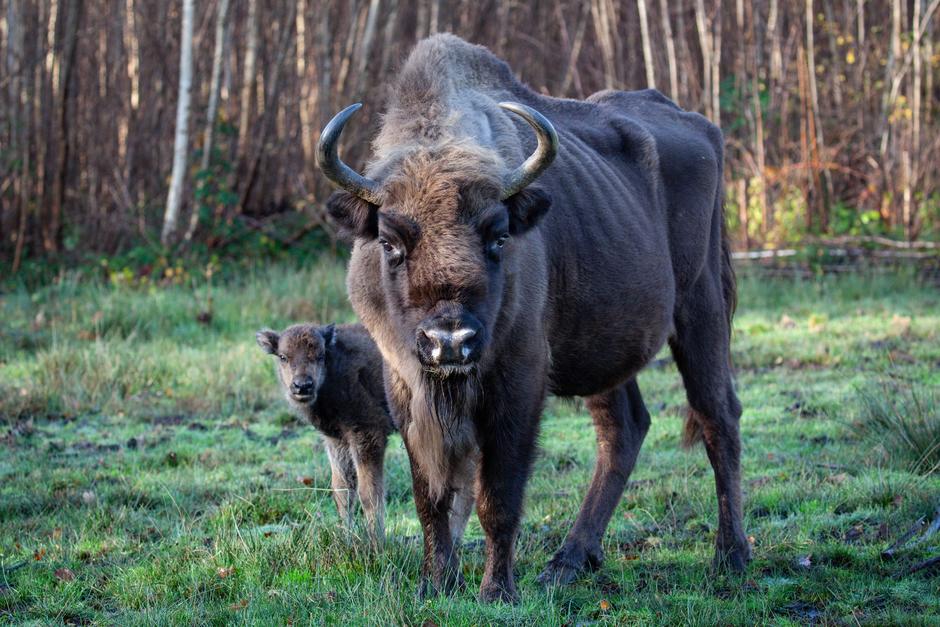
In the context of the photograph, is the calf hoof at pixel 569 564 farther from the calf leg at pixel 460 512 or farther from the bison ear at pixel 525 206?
the bison ear at pixel 525 206

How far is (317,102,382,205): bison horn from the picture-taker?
189 inches

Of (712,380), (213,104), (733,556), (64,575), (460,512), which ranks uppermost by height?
(213,104)

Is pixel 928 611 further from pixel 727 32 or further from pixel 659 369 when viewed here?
pixel 727 32

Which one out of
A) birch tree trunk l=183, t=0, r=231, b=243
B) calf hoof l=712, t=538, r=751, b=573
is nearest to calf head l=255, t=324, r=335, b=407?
calf hoof l=712, t=538, r=751, b=573

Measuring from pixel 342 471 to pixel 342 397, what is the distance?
61 cm

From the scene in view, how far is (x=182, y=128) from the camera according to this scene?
15.6m

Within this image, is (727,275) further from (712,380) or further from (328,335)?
(328,335)

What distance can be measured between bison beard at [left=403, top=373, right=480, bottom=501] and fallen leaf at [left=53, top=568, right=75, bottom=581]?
1893 millimetres

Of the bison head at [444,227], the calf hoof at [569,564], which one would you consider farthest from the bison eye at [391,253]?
the calf hoof at [569,564]

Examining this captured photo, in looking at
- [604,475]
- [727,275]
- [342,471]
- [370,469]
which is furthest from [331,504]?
[727,275]

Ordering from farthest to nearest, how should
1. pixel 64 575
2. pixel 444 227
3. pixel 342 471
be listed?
pixel 342 471, pixel 64 575, pixel 444 227

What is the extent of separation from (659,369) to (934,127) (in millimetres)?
9023

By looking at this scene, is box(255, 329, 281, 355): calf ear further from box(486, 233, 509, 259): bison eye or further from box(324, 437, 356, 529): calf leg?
box(486, 233, 509, 259): bison eye

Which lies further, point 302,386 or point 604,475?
point 302,386
